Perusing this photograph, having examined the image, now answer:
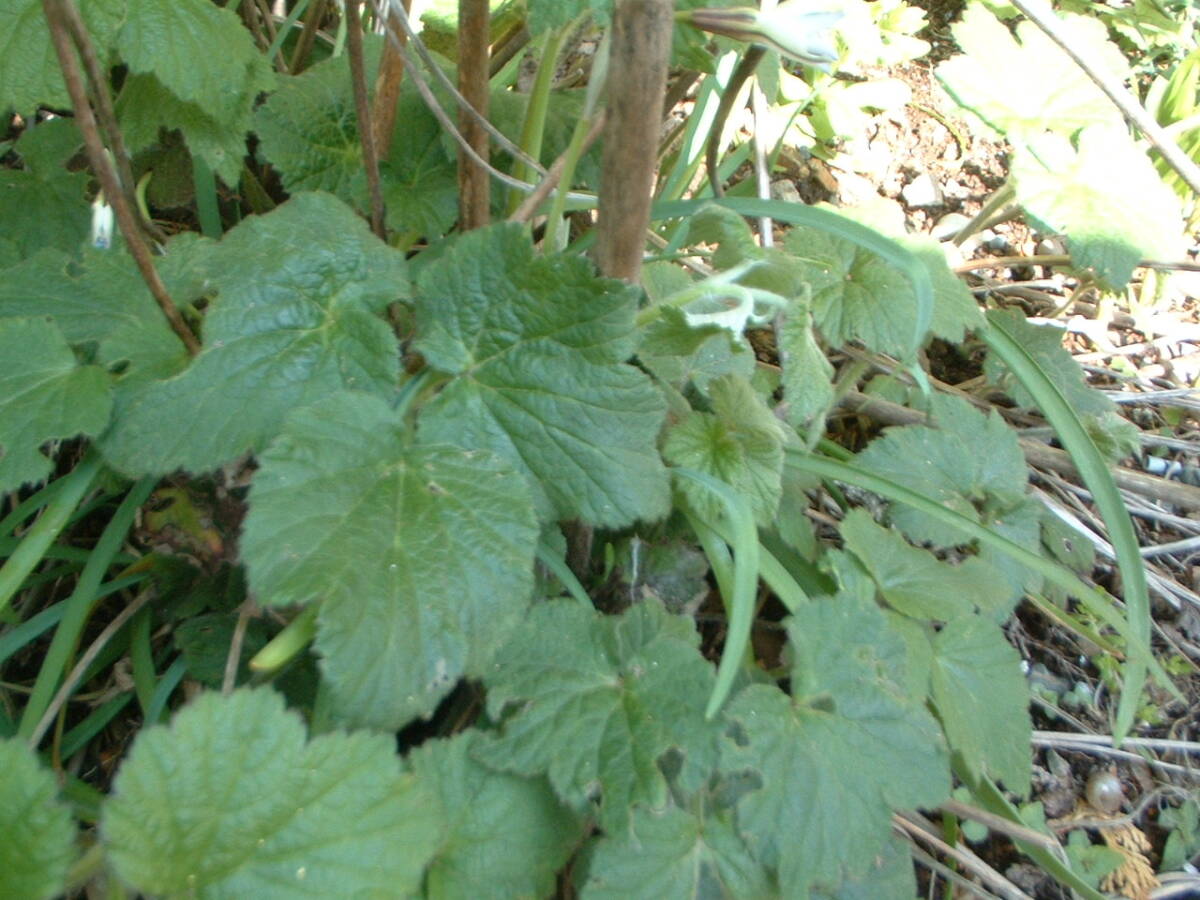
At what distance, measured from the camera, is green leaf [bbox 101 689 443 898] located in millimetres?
707

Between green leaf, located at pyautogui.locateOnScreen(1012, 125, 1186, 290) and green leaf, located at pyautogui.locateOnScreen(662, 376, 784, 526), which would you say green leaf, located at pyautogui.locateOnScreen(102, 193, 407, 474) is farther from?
green leaf, located at pyautogui.locateOnScreen(1012, 125, 1186, 290)

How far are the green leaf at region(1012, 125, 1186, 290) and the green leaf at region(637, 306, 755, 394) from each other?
0.58 m

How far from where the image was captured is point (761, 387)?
4.13 feet

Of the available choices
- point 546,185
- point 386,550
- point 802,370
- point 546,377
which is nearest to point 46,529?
point 386,550

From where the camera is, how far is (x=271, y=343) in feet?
3.01

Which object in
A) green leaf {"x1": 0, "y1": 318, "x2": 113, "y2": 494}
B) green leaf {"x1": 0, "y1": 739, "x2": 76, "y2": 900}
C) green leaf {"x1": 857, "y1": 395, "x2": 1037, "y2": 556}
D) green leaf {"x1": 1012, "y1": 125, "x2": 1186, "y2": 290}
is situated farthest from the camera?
green leaf {"x1": 1012, "y1": 125, "x2": 1186, "y2": 290}

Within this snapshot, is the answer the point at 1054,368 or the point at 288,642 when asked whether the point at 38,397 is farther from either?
the point at 1054,368

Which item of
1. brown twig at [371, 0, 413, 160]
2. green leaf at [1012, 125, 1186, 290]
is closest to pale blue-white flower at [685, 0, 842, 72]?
brown twig at [371, 0, 413, 160]

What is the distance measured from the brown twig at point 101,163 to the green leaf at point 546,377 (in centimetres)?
27

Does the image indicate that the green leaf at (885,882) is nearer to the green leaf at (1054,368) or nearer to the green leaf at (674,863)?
the green leaf at (674,863)

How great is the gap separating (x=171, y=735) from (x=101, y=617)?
515 millimetres

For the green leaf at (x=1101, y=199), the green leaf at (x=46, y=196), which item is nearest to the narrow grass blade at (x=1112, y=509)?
the green leaf at (x=1101, y=199)

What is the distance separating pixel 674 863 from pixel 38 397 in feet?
2.60

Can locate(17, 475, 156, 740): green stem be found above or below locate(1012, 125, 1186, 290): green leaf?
below
